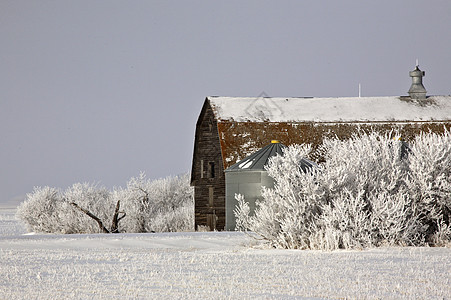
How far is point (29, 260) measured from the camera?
14.4 m

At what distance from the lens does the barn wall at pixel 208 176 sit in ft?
118

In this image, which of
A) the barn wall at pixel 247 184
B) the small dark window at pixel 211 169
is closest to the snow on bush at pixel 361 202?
the barn wall at pixel 247 184

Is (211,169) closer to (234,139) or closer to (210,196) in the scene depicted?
(210,196)

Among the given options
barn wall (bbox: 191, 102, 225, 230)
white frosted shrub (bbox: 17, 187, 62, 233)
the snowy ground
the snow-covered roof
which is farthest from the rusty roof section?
the snowy ground

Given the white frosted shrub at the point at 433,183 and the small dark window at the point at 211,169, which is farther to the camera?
the small dark window at the point at 211,169

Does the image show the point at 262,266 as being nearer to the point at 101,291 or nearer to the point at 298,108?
the point at 101,291

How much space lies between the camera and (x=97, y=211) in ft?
134

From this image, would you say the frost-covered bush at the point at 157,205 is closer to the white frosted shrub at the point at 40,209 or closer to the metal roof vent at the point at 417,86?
the white frosted shrub at the point at 40,209

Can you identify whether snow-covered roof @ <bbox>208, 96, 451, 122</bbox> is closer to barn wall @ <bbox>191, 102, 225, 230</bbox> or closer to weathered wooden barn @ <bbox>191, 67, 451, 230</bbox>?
weathered wooden barn @ <bbox>191, 67, 451, 230</bbox>

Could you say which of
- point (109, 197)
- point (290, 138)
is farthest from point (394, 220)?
point (109, 197)

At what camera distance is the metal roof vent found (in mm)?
39500

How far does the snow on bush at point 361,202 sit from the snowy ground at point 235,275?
2.97ft

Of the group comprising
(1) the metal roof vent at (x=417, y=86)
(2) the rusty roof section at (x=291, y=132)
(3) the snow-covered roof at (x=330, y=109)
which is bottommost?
(2) the rusty roof section at (x=291, y=132)

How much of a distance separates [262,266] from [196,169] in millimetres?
25394
